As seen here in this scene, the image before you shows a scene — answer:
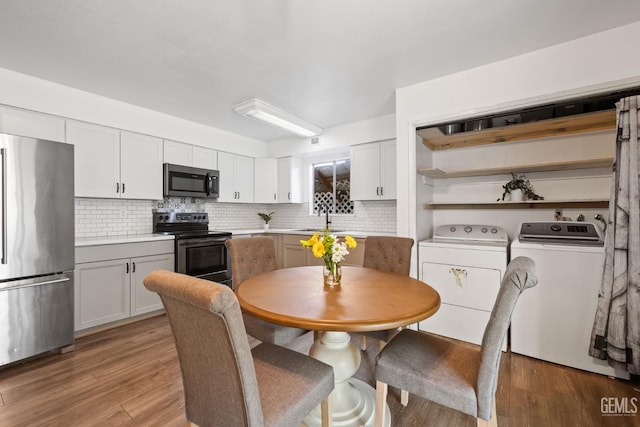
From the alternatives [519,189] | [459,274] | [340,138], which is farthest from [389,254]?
[340,138]

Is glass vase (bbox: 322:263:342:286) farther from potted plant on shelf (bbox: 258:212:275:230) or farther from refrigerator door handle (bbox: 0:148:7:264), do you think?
potted plant on shelf (bbox: 258:212:275:230)

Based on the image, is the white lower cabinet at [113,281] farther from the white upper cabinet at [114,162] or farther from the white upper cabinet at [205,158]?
the white upper cabinet at [205,158]

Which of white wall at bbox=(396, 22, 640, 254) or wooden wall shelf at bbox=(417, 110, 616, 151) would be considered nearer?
white wall at bbox=(396, 22, 640, 254)

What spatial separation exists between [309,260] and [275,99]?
83.4 inches

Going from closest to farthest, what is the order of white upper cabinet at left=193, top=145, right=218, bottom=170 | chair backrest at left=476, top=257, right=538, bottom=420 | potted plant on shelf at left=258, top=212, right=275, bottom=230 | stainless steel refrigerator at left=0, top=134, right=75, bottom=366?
chair backrest at left=476, top=257, right=538, bottom=420 → stainless steel refrigerator at left=0, top=134, right=75, bottom=366 → white upper cabinet at left=193, top=145, right=218, bottom=170 → potted plant on shelf at left=258, top=212, right=275, bottom=230

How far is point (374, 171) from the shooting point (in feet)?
12.7

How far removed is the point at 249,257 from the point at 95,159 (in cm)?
222

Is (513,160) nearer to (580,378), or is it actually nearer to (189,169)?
(580,378)

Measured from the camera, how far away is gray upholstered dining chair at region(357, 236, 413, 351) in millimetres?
2289

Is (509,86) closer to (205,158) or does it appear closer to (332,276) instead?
(332,276)

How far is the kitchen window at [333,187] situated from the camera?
4.59 metres

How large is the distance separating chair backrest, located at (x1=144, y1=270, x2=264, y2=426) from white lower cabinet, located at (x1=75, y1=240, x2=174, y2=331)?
2099 millimetres

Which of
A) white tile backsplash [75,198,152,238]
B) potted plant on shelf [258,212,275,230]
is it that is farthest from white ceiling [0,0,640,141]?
potted plant on shelf [258,212,275,230]

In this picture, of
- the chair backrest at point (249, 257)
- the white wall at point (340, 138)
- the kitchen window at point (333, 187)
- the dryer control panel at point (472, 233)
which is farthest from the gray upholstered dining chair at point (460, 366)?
the kitchen window at point (333, 187)
